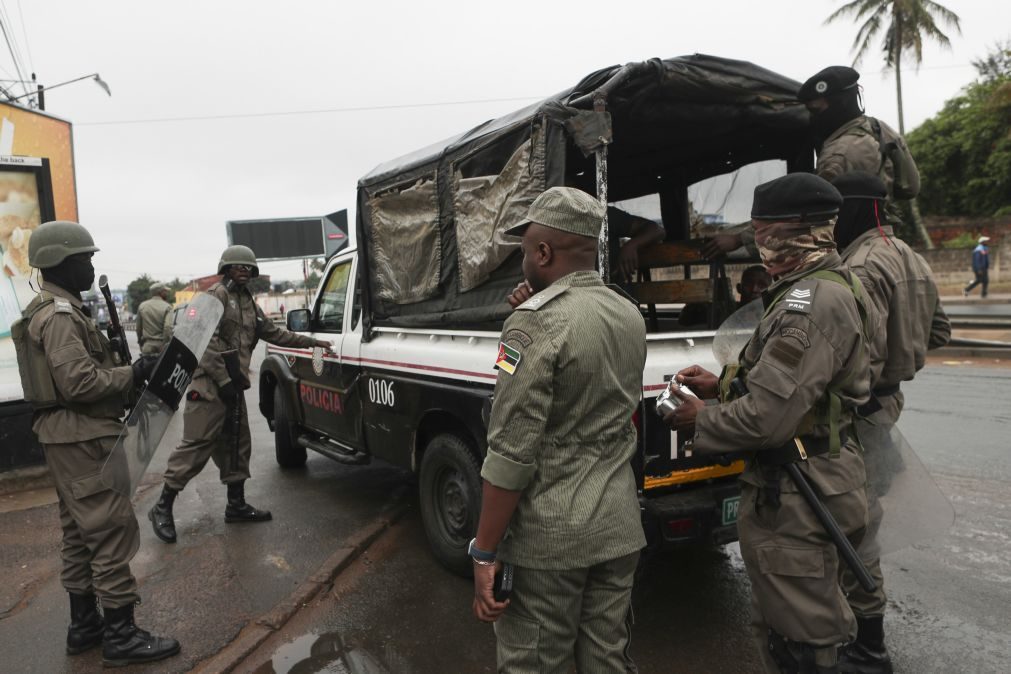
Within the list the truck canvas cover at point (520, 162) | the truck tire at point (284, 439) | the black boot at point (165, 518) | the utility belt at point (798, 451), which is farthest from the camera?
the truck tire at point (284, 439)

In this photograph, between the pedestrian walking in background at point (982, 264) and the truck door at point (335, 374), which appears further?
the pedestrian walking in background at point (982, 264)

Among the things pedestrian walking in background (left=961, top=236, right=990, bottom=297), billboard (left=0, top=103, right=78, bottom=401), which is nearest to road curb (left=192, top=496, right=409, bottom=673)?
billboard (left=0, top=103, right=78, bottom=401)

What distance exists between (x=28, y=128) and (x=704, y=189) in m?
5.93

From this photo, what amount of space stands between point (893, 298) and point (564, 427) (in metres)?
1.80

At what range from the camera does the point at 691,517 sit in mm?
2984

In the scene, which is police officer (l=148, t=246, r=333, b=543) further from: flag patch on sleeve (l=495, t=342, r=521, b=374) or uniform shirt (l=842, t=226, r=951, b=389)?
uniform shirt (l=842, t=226, r=951, b=389)

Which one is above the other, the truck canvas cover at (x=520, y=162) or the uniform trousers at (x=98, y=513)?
the truck canvas cover at (x=520, y=162)

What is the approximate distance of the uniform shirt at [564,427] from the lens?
1.79 m

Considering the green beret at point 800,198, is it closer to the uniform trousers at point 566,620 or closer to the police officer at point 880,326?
the police officer at point 880,326

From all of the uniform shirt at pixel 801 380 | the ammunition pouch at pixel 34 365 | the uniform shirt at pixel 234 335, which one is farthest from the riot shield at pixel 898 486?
the uniform shirt at pixel 234 335

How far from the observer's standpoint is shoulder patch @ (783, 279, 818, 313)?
2.04m

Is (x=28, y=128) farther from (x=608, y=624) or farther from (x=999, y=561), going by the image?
(x=999, y=561)

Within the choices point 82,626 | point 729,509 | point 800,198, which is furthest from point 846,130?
point 82,626

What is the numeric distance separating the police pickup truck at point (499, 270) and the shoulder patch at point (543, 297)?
75cm
